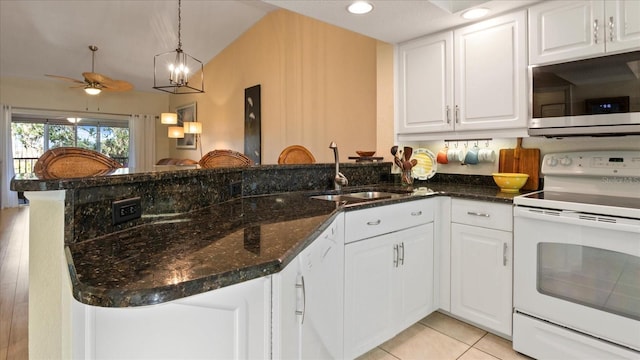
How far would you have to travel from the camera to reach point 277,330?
84 centimetres

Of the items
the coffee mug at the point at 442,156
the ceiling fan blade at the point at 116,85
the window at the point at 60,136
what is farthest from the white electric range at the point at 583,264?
the window at the point at 60,136

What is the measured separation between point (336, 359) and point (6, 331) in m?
2.14

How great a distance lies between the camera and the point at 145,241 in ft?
3.32

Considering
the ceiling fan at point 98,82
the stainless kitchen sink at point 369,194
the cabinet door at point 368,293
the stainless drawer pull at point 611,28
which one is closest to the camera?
the cabinet door at point 368,293

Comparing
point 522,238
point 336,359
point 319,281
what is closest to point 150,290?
point 319,281

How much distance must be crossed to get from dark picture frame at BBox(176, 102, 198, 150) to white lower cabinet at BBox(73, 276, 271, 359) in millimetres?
7285

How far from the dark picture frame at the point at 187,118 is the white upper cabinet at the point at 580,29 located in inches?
267

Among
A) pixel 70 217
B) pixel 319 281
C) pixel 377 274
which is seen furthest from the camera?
pixel 377 274

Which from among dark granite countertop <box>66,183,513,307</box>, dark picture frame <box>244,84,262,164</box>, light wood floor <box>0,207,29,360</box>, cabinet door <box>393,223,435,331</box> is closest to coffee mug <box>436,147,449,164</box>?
cabinet door <box>393,223,435,331</box>

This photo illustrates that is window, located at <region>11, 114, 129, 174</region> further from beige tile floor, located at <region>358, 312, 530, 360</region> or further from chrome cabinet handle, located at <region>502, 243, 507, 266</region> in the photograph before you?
chrome cabinet handle, located at <region>502, 243, 507, 266</region>

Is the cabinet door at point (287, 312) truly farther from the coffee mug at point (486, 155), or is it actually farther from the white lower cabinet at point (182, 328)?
the coffee mug at point (486, 155)

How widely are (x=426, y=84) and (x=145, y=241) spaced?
7.67 feet

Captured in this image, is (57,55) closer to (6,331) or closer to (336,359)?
(6,331)

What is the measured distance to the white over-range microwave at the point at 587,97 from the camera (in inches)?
67.6
